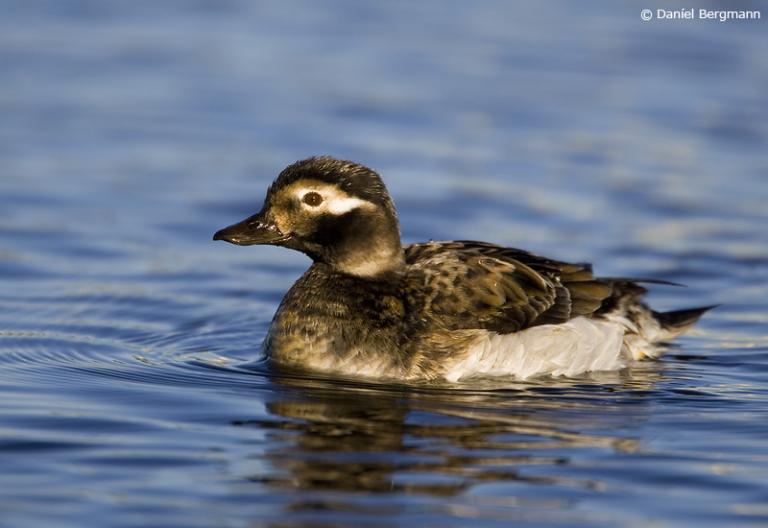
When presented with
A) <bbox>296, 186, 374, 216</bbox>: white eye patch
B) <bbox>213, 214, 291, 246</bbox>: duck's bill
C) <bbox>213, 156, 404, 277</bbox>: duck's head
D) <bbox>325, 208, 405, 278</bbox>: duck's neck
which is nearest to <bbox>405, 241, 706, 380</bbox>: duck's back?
<bbox>325, 208, 405, 278</bbox>: duck's neck

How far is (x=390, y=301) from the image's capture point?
1116 cm

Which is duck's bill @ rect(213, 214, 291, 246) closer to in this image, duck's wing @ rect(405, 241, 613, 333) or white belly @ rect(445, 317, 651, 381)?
duck's wing @ rect(405, 241, 613, 333)

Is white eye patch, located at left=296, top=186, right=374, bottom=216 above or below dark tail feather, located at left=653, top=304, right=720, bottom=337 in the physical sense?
above

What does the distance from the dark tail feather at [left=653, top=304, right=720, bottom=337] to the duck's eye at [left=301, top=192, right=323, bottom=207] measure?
3.18m

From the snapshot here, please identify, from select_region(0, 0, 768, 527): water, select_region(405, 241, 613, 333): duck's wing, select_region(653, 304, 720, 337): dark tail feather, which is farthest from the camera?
select_region(653, 304, 720, 337): dark tail feather

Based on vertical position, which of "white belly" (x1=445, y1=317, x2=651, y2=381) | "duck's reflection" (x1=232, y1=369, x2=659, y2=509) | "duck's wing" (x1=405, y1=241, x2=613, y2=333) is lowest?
"duck's reflection" (x1=232, y1=369, x2=659, y2=509)

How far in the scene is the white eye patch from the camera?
36.2ft

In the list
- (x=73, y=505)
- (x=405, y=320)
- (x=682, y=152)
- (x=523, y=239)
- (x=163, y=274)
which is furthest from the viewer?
(x=682, y=152)

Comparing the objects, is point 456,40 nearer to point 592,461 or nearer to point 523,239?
point 523,239

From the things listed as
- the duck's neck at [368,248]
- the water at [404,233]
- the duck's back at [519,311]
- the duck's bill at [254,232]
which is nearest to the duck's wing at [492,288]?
the duck's back at [519,311]

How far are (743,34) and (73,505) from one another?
17.9 m

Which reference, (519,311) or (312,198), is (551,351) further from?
(312,198)

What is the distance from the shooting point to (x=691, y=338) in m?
13.0

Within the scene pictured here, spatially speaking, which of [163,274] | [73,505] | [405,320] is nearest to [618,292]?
[405,320]
